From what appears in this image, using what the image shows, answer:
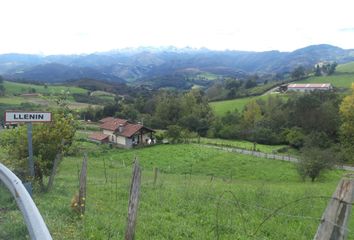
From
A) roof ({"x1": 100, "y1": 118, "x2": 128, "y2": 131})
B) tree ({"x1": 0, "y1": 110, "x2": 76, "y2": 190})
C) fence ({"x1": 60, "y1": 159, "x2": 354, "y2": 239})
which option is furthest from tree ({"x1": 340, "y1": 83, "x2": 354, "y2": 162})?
tree ({"x1": 0, "y1": 110, "x2": 76, "y2": 190})

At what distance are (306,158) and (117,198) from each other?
2918 cm

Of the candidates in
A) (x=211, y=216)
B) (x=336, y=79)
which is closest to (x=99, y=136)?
(x=211, y=216)

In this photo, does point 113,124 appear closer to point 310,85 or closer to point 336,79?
point 310,85

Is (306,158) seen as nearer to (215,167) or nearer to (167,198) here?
(215,167)

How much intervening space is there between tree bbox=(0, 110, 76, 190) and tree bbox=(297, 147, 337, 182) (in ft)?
92.1

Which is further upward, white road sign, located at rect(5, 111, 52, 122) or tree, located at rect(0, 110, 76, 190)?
white road sign, located at rect(5, 111, 52, 122)

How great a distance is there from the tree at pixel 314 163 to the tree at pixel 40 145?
28076mm

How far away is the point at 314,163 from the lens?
3847cm

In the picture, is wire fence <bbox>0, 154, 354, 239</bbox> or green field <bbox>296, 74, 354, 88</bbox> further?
green field <bbox>296, 74, 354, 88</bbox>

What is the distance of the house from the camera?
74.4m

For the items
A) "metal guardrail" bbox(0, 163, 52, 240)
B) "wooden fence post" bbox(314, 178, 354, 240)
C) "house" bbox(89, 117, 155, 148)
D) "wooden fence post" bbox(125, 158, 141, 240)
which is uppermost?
"wooden fence post" bbox(314, 178, 354, 240)

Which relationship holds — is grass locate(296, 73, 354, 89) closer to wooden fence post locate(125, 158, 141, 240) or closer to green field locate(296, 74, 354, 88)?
green field locate(296, 74, 354, 88)

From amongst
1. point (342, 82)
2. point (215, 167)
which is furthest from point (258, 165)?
point (342, 82)

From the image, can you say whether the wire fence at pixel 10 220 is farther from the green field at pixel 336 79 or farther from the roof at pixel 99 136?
the green field at pixel 336 79
